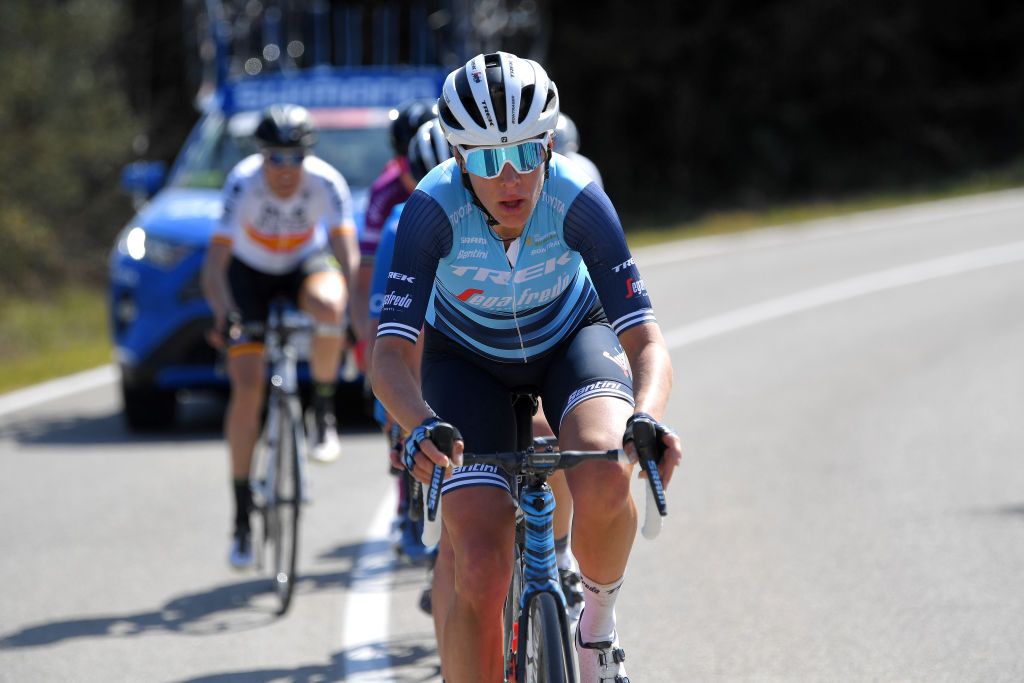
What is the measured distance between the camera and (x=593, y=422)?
14.9ft

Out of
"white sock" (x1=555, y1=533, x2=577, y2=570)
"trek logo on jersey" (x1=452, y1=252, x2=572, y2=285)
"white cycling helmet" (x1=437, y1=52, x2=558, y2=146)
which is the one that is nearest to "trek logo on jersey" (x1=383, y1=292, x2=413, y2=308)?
"trek logo on jersey" (x1=452, y1=252, x2=572, y2=285)

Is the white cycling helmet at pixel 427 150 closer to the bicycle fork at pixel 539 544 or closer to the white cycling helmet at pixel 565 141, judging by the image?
the white cycling helmet at pixel 565 141

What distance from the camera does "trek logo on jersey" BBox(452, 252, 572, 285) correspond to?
480 cm

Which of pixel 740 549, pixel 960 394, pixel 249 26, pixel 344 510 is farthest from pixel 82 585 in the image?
pixel 249 26

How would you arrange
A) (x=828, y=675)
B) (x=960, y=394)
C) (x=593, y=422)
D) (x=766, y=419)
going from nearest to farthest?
(x=593, y=422), (x=828, y=675), (x=766, y=419), (x=960, y=394)

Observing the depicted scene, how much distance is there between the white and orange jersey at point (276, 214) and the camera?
804 cm

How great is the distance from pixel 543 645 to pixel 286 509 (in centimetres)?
345

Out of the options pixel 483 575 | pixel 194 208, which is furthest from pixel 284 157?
pixel 194 208

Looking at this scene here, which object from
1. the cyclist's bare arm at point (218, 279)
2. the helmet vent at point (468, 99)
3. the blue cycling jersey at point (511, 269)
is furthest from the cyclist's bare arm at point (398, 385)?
the cyclist's bare arm at point (218, 279)

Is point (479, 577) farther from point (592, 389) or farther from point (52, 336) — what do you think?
point (52, 336)

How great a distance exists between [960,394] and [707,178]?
21.8 meters

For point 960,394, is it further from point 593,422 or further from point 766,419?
point 593,422

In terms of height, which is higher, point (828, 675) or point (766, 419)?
point (766, 419)

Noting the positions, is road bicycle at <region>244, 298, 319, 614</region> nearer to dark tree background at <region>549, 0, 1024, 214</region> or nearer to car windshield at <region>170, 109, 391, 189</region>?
car windshield at <region>170, 109, 391, 189</region>
